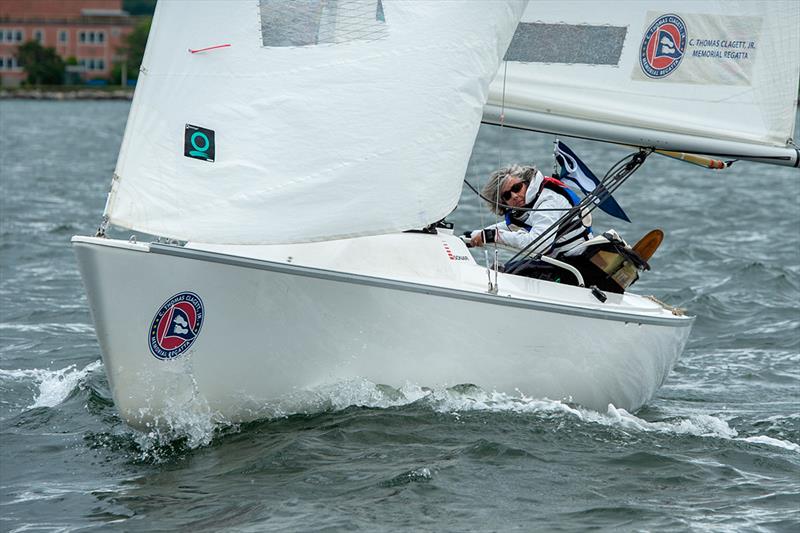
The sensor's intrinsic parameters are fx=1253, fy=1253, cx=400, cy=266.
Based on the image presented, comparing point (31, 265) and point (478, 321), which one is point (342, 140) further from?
point (31, 265)

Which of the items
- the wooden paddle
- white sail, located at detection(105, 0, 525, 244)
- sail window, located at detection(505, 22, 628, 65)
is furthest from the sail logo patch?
the wooden paddle

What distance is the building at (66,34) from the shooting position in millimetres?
90688

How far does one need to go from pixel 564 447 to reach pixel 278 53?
2218mm

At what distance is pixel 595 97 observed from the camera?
6.53 meters

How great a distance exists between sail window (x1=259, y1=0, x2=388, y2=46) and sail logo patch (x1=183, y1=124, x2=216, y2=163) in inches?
18.2

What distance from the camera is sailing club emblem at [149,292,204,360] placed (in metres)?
5.43

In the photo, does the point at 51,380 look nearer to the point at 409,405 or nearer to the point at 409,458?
the point at 409,405

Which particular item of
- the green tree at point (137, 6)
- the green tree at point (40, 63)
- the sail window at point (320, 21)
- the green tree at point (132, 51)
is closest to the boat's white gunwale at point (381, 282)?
the sail window at point (320, 21)

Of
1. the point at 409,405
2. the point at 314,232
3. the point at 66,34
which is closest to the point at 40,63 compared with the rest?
the point at 66,34

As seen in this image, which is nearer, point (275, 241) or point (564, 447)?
point (275, 241)

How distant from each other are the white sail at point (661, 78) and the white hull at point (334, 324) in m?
0.96

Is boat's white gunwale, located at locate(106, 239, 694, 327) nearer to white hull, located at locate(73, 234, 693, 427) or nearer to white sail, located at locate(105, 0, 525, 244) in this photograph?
white hull, located at locate(73, 234, 693, 427)

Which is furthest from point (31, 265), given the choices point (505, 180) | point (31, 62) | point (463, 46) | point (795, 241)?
point (31, 62)

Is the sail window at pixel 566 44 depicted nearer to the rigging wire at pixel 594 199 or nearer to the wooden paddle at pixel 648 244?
the rigging wire at pixel 594 199
